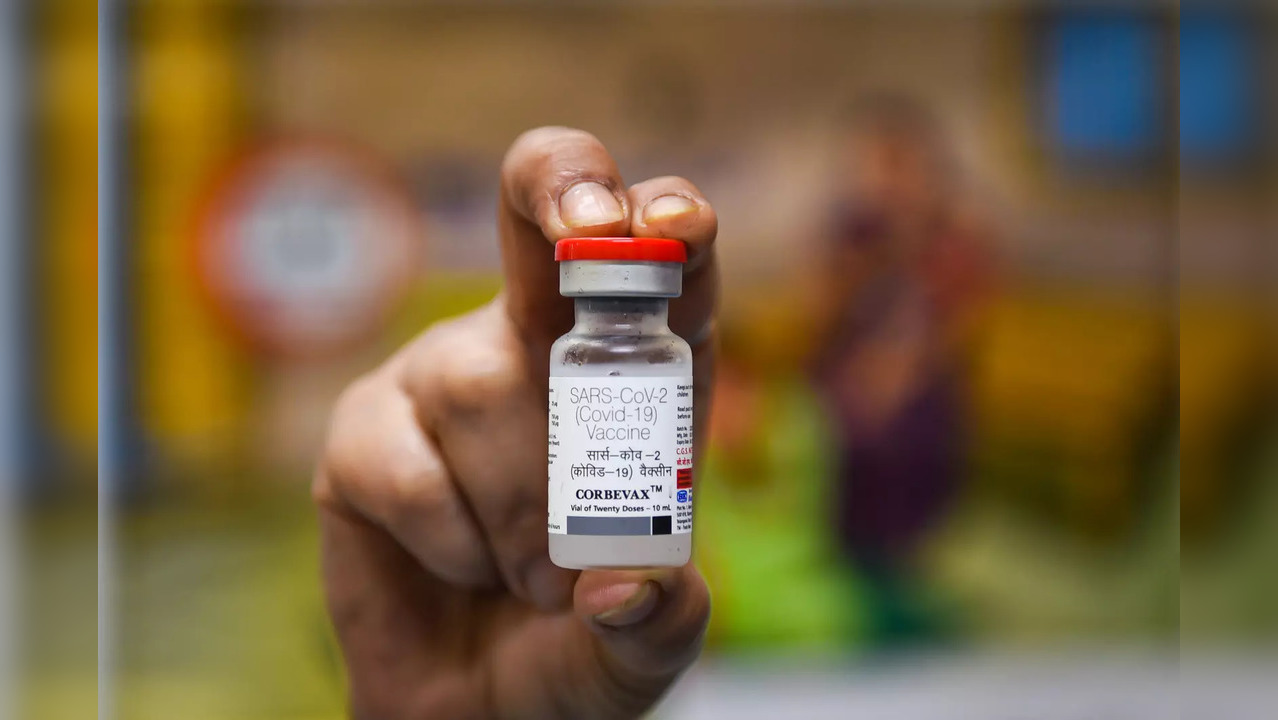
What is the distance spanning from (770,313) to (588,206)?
1.14 metres

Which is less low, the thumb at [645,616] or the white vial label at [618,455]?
the white vial label at [618,455]

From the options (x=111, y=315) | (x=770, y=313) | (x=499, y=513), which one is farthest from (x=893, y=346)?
(x=111, y=315)

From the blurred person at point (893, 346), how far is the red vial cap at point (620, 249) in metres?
1.18

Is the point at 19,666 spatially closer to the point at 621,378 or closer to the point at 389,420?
the point at 389,420

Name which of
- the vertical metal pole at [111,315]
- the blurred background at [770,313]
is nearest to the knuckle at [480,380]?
the blurred background at [770,313]

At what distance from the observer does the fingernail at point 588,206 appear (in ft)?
2.59

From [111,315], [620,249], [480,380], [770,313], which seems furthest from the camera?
[770,313]

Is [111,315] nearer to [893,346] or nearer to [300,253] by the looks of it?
[300,253]

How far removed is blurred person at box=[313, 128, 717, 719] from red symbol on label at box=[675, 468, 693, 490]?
7 cm

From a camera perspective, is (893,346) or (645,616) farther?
(893,346)

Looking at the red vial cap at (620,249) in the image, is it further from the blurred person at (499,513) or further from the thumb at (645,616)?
the thumb at (645,616)

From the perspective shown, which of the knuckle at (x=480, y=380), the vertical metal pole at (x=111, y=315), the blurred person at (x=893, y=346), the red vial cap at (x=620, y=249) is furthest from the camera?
the blurred person at (x=893, y=346)

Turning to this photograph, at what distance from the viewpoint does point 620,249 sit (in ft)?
2.58

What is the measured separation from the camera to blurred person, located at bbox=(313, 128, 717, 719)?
2.72ft
